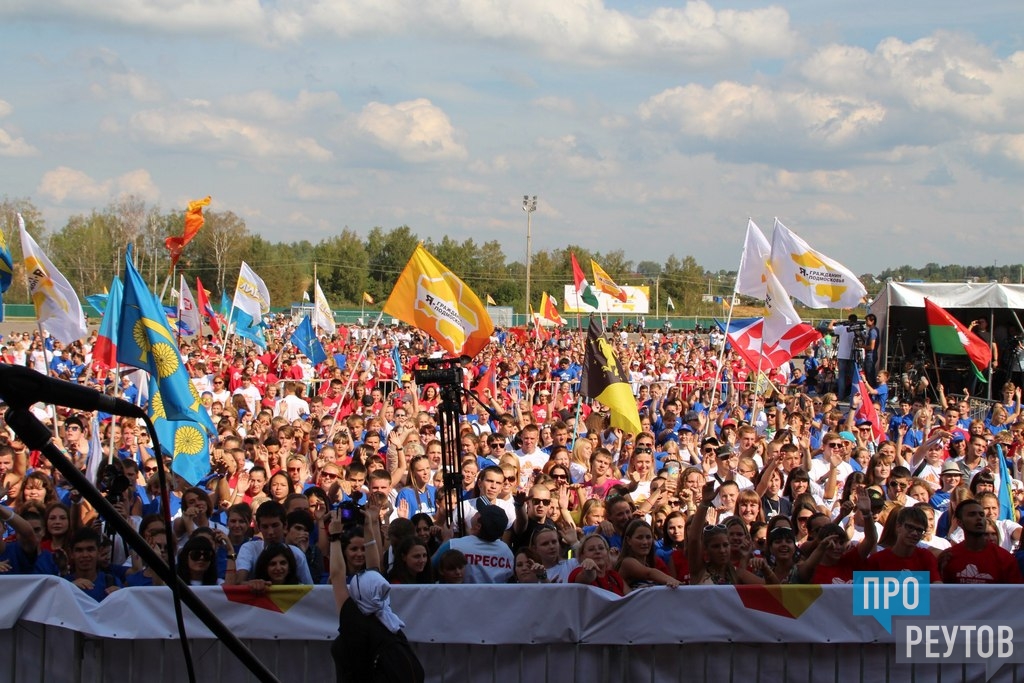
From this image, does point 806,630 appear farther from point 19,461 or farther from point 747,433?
point 19,461

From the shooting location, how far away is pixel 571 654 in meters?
5.79

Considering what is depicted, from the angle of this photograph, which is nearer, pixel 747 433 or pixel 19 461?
pixel 19 461

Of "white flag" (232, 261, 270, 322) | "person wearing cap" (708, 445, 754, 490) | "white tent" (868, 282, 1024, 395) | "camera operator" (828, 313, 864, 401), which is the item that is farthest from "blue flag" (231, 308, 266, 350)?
"person wearing cap" (708, 445, 754, 490)

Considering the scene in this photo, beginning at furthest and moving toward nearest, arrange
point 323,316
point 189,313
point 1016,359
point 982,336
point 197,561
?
point 323,316 → point 189,313 → point 982,336 → point 1016,359 → point 197,561

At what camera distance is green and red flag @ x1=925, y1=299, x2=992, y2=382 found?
16672 mm

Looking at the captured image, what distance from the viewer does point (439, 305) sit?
12117mm

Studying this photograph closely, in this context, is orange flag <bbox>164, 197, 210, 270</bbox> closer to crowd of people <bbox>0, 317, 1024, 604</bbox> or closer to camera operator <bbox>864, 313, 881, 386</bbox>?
crowd of people <bbox>0, 317, 1024, 604</bbox>

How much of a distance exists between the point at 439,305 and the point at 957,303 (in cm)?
1317

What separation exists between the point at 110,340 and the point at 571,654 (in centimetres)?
811

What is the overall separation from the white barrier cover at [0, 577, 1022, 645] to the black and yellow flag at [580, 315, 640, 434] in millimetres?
6264

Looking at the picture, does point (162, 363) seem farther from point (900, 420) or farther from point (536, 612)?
point (900, 420)

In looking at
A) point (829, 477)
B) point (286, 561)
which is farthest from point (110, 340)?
point (829, 477)

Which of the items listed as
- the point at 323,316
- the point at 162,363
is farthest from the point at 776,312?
the point at 323,316

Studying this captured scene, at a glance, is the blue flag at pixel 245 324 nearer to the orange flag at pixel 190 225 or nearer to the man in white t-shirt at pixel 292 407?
the man in white t-shirt at pixel 292 407
